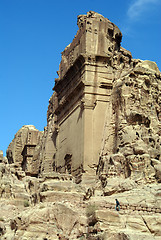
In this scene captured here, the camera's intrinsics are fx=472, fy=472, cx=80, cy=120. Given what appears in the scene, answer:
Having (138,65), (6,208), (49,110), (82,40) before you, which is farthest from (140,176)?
(49,110)

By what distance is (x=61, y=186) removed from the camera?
19.1m

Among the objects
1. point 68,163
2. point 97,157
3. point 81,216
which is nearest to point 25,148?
point 68,163

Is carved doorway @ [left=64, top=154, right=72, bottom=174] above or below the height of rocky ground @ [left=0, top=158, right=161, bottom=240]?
above

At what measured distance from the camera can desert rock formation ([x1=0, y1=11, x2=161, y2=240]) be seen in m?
16.6

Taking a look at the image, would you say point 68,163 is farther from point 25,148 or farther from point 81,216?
point 25,148

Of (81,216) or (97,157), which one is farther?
(97,157)

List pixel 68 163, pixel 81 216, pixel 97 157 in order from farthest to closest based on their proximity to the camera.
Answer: pixel 68 163, pixel 97 157, pixel 81 216

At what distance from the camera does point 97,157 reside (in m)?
25.1

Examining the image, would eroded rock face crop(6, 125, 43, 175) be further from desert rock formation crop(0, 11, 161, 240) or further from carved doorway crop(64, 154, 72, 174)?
carved doorway crop(64, 154, 72, 174)

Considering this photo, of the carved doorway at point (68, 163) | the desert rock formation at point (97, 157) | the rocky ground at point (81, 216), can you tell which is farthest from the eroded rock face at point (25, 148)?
the rocky ground at point (81, 216)

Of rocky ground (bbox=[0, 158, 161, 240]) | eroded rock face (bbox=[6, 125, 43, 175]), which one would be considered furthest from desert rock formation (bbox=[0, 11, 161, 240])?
eroded rock face (bbox=[6, 125, 43, 175])

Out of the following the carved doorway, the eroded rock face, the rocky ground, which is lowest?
Result: the rocky ground

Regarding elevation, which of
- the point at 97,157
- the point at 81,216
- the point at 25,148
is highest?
the point at 25,148

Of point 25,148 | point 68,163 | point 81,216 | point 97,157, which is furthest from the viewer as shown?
point 25,148
